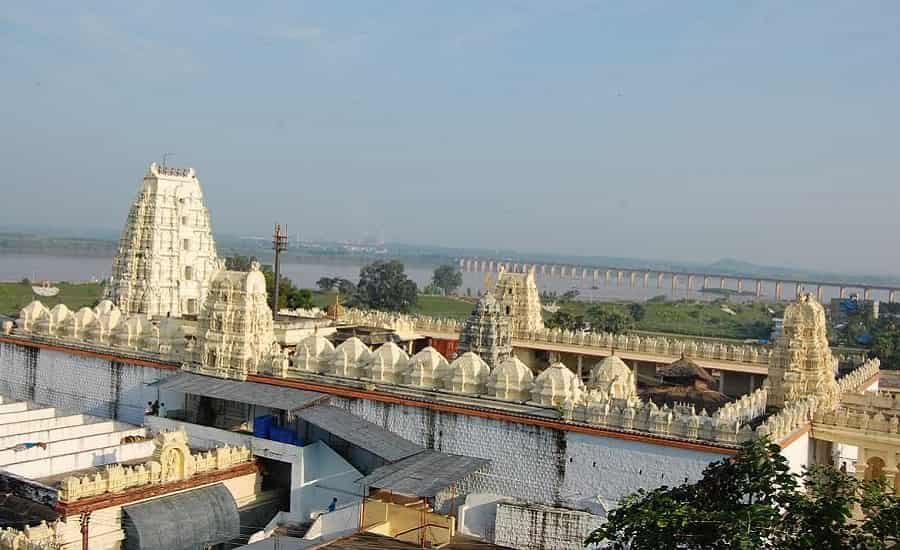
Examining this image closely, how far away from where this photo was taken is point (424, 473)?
22.1 m

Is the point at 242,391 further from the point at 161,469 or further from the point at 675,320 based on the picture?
the point at 675,320

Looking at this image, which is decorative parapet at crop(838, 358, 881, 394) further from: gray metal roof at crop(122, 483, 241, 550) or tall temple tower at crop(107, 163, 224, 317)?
tall temple tower at crop(107, 163, 224, 317)

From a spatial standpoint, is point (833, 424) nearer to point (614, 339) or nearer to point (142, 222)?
point (614, 339)

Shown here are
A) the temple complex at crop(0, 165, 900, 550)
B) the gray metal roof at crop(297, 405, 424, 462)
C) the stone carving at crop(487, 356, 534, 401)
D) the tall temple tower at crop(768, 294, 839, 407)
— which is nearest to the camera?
the temple complex at crop(0, 165, 900, 550)

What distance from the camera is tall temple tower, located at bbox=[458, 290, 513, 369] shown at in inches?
1180

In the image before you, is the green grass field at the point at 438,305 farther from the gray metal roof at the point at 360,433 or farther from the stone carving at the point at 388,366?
the gray metal roof at the point at 360,433

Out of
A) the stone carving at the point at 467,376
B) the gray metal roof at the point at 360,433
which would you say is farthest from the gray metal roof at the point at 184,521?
the stone carving at the point at 467,376

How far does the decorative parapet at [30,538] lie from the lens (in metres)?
18.6

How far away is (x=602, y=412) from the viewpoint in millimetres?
22531

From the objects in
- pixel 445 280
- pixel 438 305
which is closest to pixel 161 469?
pixel 438 305

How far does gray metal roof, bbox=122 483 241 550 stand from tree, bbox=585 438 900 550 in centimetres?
1274

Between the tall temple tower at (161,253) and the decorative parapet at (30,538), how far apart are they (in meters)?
22.1

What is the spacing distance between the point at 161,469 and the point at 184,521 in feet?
5.09

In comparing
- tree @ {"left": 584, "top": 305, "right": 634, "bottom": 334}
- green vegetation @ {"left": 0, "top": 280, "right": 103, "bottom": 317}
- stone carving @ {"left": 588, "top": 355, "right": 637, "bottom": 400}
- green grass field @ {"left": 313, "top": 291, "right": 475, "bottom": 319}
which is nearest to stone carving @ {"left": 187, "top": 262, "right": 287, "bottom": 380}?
stone carving @ {"left": 588, "top": 355, "right": 637, "bottom": 400}
